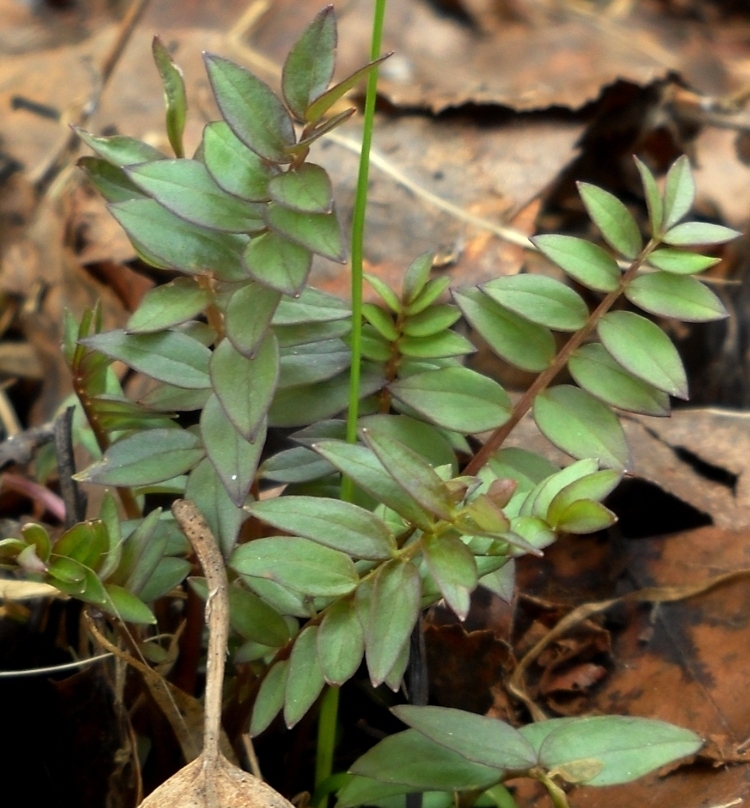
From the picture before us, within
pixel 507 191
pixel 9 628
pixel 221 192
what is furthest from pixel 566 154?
pixel 9 628

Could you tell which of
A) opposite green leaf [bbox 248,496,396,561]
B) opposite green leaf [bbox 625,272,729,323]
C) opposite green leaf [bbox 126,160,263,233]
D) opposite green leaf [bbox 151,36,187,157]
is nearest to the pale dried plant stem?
opposite green leaf [bbox 248,496,396,561]

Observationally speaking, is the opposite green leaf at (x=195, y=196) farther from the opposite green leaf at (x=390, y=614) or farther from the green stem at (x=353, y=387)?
the opposite green leaf at (x=390, y=614)

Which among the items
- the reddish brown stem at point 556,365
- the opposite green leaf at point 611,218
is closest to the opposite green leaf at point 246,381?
the reddish brown stem at point 556,365

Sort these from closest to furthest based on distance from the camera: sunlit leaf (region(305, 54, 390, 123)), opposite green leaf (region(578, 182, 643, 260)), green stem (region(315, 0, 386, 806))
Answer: sunlit leaf (region(305, 54, 390, 123)) → green stem (region(315, 0, 386, 806)) → opposite green leaf (region(578, 182, 643, 260))

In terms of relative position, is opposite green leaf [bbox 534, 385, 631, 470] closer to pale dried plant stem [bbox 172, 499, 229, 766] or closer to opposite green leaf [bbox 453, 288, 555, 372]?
opposite green leaf [bbox 453, 288, 555, 372]

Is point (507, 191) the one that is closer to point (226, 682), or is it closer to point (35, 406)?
point (35, 406)

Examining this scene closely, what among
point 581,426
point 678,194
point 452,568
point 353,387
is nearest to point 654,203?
point 678,194
